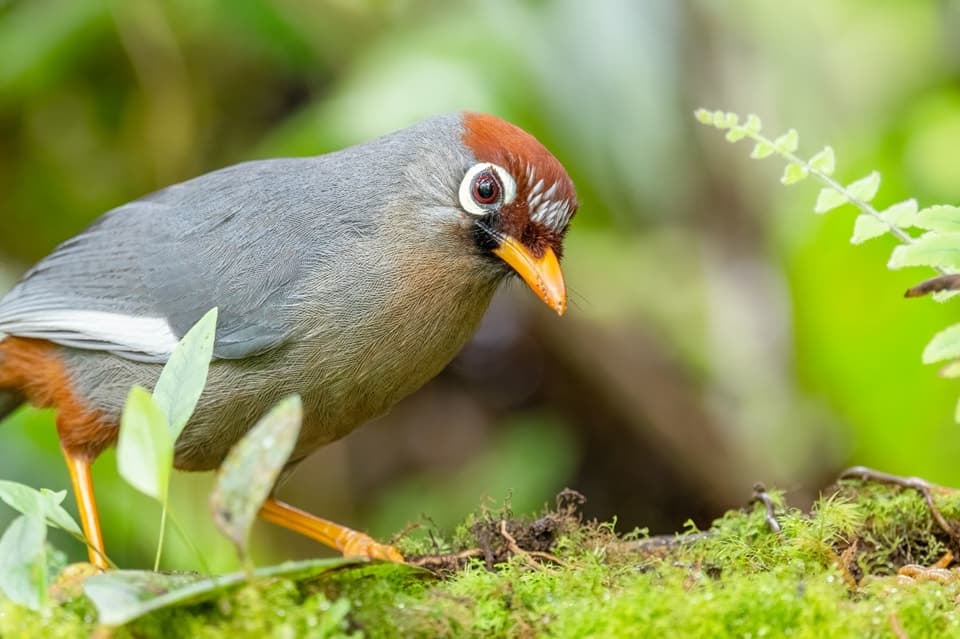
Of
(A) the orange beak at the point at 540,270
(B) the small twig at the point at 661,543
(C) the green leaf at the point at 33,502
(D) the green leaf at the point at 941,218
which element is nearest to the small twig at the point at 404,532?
(B) the small twig at the point at 661,543

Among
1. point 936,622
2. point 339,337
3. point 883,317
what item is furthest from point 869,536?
point 883,317

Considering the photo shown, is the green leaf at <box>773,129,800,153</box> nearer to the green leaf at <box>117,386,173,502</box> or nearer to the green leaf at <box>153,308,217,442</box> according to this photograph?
the green leaf at <box>153,308,217,442</box>

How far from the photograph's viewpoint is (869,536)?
2635mm

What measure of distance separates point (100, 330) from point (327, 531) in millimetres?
940

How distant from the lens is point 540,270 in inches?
126

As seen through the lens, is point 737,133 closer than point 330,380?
Yes

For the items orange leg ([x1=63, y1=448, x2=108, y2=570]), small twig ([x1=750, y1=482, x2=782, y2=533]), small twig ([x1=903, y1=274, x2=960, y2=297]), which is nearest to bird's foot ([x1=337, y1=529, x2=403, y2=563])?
orange leg ([x1=63, y1=448, x2=108, y2=570])

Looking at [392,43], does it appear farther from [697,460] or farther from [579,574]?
[579,574]

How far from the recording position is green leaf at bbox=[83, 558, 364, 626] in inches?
65.5

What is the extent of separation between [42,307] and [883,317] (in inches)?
127

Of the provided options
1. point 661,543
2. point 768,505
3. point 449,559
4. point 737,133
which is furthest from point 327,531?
point 737,133

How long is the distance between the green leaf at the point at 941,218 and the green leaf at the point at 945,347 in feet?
0.70

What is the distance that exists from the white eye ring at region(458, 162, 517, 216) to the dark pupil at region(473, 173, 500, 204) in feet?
0.04

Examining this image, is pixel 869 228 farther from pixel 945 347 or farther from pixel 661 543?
pixel 661 543
